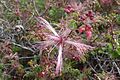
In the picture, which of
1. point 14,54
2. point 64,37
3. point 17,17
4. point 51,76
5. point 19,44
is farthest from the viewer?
point 17,17

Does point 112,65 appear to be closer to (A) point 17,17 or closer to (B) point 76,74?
(B) point 76,74

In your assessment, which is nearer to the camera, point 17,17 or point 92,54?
point 92,54

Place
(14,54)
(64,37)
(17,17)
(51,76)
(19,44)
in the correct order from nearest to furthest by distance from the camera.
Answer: (64,37), (51,76), (14,54), (19,44), (17,17)

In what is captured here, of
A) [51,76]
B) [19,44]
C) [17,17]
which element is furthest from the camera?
[17,17]

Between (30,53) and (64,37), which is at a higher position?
(64,37)

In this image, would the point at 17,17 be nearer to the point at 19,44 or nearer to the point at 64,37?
the point at 19,44

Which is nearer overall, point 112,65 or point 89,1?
point 112,65

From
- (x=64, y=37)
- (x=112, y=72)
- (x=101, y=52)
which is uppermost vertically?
(x=64, y=37)

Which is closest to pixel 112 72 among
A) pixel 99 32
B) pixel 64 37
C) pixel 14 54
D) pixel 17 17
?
pixel 99 32

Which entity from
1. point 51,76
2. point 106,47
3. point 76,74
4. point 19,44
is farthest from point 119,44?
point 19,44
